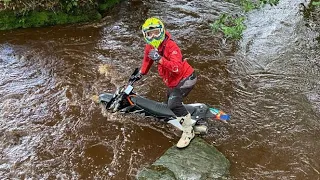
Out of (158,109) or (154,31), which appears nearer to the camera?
(154,31)

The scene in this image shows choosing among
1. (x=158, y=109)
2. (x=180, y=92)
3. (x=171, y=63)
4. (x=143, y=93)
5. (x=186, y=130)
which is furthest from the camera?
(x=143, y=93)

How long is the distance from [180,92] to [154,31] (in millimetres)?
1006

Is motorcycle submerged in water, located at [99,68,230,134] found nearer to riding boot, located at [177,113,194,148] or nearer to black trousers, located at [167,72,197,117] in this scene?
riding boot, located at [177,113,194,148]

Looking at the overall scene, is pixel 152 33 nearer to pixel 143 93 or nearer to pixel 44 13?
pixel 143 93

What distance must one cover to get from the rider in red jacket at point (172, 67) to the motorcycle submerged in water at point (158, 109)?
239mm

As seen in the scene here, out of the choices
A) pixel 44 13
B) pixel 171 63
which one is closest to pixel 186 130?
pixel 171 63

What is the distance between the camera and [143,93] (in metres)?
7.30

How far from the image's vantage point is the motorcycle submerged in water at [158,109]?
604cm

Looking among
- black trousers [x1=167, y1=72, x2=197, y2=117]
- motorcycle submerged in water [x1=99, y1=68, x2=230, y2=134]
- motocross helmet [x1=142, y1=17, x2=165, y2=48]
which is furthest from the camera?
motorcycle submerged in water [x1=99, y1=68, x2=230, y2=134]

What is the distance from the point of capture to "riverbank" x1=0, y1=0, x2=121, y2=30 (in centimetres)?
923

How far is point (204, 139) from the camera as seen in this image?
6.11m

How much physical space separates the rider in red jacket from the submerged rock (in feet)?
0.61

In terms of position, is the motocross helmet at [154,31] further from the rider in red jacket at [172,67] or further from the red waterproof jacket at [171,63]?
the red waterproof jacket at [171,63]

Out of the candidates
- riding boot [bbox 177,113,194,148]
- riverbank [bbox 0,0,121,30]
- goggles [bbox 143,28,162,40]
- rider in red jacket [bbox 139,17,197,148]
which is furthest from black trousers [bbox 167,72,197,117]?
riverbank [bbox 0,0,121,30]
